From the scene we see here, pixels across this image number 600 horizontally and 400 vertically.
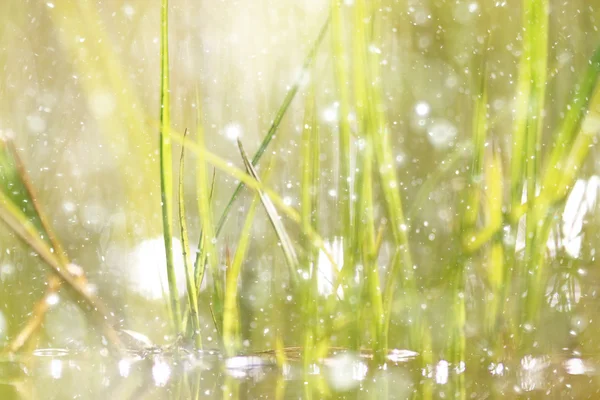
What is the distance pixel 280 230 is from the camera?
0.61 meters

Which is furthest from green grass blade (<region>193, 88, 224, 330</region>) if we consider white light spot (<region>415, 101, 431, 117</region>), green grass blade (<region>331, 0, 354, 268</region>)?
white light spot (<region>415, 101, 431, 117</region>)

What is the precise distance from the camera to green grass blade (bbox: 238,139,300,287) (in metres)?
0.61

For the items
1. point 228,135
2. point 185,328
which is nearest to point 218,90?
point 228,135

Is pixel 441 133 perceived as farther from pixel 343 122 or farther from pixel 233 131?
pixel 233 131

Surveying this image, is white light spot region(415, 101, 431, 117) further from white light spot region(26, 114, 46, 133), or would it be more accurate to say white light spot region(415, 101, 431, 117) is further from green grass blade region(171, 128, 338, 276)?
white light spot region(26, 114, 46, 133)

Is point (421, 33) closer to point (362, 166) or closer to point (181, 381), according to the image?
point (362, 166)

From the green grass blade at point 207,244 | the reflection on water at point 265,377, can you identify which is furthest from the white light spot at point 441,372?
the green grass blade at point 207,244

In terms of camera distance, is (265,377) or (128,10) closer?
(265,377)

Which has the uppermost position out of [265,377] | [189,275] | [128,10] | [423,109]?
[128,10]

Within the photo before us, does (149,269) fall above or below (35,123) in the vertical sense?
below

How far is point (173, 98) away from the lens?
0.69 meters

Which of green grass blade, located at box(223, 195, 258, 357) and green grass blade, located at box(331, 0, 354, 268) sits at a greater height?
green grass blade, located at box(331, 0, 354, 268)

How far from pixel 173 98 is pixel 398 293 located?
355mm

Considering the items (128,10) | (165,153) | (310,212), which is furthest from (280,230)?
(128,10)
